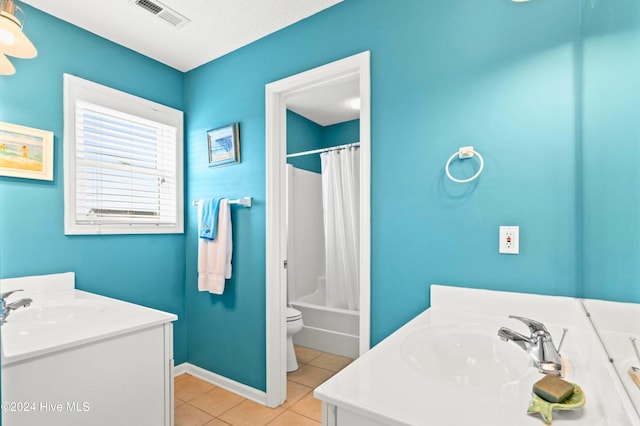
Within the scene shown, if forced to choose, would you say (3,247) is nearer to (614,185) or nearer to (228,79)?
(228,79)

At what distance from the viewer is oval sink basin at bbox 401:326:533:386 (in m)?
1.08

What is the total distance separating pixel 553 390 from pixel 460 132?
Answer: 112cm

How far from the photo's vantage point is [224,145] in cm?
246

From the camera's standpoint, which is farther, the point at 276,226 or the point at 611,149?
the point at 276,226

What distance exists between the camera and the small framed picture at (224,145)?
7.87 feet

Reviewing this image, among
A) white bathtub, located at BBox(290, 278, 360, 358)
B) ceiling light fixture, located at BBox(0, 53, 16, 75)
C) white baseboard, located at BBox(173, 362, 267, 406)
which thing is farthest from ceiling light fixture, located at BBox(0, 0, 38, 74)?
white bathtub, located at BBox(290, 278, 360, 358)

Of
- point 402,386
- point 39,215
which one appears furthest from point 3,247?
point 402,386

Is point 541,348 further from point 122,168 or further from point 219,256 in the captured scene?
point 122,168

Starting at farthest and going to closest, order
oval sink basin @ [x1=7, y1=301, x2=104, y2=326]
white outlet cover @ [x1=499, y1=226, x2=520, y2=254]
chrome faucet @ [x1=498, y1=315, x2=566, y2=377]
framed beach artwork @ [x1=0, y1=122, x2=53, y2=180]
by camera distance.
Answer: framed beach artwork @ [x1=0, y1=122, x2=53, y2=180]
oval sink basin @ [x1=7, y1=301, x2=104, y2=326]
white outlet cover @ [x1=499, y1=226, x2=520, y2=254]
chrome faucet @ [x1=498, y1=315, x2=566, y2=377]

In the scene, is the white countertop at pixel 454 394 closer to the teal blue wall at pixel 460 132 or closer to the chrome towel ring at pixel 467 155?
the teal blue wall at pixel 460 132

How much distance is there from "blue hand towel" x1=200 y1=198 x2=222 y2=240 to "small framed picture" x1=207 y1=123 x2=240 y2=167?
298mm

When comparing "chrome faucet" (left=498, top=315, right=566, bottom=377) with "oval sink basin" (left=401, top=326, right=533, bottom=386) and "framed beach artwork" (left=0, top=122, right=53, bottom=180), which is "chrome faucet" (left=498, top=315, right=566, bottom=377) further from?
"framed beach artwork" (left=0, top=122, right=53, bottom=180)

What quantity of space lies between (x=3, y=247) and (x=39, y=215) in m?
0.23

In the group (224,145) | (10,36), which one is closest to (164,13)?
(224,145)
